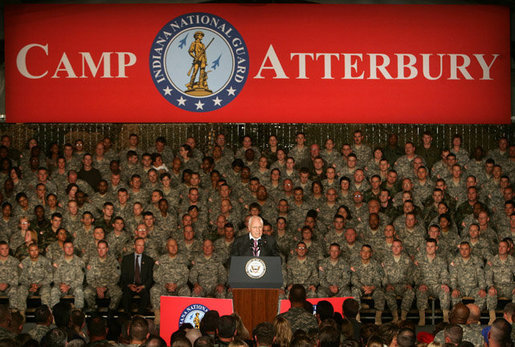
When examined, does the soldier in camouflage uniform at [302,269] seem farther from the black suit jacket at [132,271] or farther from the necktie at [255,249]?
the necktie at [255,249]

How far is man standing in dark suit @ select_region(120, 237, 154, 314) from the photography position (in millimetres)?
11914

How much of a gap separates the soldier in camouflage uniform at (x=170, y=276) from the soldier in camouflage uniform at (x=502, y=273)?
4.36 metres

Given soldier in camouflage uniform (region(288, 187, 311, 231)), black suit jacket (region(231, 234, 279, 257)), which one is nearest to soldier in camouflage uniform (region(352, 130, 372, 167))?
soldier in camouflage uniform (region(288, 187, 311, 231))

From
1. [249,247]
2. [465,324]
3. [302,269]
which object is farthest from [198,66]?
[465,324]

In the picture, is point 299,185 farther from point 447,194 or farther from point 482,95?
point 482,95

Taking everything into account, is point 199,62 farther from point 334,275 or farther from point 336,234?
point 334,275

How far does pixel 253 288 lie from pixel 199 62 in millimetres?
5725

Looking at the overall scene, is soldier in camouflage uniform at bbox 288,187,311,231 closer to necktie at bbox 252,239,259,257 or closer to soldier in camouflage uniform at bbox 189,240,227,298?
soldier in camouflage uniform at bbox 189,240,227,298

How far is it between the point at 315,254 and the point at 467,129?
5.01 m

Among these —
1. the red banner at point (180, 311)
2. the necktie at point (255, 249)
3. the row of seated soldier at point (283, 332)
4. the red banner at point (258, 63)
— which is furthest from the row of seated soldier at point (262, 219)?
the row of seated soldier at point (283, 332)

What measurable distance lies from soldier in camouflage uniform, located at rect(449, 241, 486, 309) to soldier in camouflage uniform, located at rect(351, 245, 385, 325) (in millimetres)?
1052

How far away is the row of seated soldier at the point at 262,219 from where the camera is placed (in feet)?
39.5

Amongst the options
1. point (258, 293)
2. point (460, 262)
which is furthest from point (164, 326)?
point (460, 262)

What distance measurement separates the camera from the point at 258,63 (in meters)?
13.4
